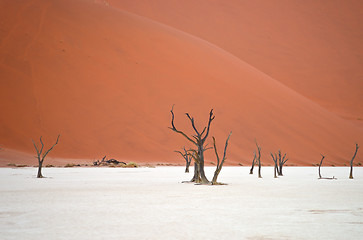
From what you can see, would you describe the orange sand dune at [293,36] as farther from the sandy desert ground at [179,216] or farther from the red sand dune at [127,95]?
the sandy desert ground at [179,216]

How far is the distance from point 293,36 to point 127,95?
4002 cm

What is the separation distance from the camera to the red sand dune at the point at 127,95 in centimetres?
3612

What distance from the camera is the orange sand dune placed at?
2500 inches

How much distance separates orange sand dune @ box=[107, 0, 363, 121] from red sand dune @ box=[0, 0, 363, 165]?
1254 centimetres

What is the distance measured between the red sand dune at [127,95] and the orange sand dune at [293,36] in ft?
41.1

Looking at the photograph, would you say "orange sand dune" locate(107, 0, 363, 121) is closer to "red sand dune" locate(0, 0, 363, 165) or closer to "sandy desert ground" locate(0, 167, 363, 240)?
"red sand dune" locate(0, 0, 363, 165)

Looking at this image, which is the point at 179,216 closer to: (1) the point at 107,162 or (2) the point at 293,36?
(1) the point at 107,162

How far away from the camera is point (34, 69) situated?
40.2m

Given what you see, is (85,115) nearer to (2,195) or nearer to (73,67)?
(73,67)

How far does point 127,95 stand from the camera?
40.6 metres

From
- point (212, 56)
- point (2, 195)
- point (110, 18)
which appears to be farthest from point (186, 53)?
point (2, 195)

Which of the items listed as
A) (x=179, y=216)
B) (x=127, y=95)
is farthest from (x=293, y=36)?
(x=179, y=216)

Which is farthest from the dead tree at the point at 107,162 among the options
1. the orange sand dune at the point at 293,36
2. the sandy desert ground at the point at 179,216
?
the orange sand dune at the point at 293,36

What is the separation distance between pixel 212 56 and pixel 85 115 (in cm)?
1702
